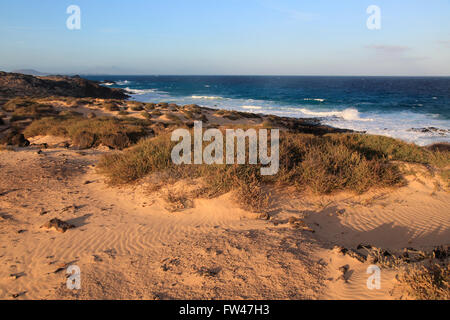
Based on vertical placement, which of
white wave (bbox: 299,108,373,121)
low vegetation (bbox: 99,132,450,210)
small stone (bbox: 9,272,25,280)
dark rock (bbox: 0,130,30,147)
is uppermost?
white wave (bbox: 299,108,373,121)

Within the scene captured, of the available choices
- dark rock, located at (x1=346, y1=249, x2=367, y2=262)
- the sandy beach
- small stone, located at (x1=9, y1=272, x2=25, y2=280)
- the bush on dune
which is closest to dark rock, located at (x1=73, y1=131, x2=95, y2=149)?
the bush on dune

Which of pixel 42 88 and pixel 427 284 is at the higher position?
pixel 42 88

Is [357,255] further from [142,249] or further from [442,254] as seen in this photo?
[142,249]

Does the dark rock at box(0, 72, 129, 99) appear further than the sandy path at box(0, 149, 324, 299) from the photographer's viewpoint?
Yes

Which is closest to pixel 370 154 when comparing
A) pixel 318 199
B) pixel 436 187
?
pixel 436 187

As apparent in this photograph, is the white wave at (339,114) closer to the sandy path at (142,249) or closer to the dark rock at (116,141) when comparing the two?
the dark rock at (116,141)

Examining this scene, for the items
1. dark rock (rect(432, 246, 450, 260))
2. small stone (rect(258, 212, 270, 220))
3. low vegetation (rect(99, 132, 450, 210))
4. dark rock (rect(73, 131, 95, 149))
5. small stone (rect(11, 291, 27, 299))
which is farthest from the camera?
dark rock (rect(73, 131, 95, 149))

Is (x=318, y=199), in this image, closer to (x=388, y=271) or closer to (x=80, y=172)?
(x=388, y=271)

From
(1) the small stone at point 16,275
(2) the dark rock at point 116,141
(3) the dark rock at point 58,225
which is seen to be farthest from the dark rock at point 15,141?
(1) the small stone at point 16,275

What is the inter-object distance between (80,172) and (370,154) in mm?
8082

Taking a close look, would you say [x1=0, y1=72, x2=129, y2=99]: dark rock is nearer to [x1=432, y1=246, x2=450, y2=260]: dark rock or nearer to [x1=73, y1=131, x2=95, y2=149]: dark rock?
[x1=73, y1=131, x2=95, y2=149]: dark rock

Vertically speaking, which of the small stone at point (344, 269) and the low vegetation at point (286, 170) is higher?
the low vegetation at point (286, 170)

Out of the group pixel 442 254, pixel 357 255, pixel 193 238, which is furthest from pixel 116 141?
pixel 442 254

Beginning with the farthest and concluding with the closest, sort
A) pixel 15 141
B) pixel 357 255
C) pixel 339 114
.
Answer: pixel 339 114 → pixel 15 141 → pixel 357 255
